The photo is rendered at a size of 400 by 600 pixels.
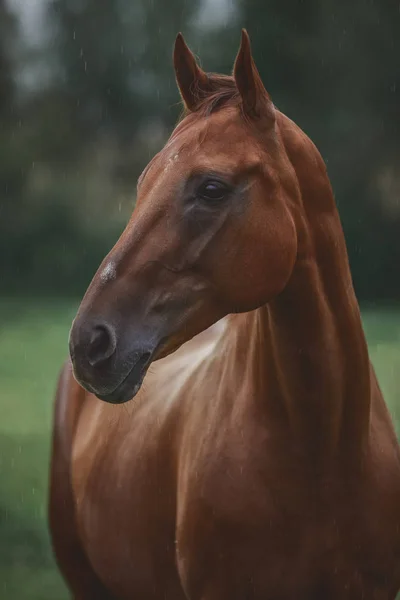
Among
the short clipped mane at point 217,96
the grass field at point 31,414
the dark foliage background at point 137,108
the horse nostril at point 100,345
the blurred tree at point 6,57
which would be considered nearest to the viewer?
the horse nostril at point 100,345

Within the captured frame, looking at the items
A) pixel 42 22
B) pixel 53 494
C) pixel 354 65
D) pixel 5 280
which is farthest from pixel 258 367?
pixel 42 22

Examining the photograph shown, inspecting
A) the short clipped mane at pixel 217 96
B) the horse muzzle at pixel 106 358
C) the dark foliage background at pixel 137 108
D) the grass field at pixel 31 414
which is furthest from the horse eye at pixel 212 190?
the dark foliage background at pixel 137 108

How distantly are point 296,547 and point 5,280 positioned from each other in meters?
15.7

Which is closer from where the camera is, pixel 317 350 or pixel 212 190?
pixel 212 190

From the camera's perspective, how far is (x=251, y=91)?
7.14 feet

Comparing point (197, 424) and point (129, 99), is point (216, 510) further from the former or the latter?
point (129, 99)

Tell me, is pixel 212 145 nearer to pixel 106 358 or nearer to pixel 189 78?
pixel 189 78

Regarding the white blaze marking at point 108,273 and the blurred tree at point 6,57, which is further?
the blurred tree at point 6,57

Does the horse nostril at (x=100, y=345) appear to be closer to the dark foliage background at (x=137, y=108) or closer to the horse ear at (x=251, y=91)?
the horse ear at (x=251, y=91)

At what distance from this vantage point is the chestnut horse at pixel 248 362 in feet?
6.80

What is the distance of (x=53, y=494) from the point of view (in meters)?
3.56

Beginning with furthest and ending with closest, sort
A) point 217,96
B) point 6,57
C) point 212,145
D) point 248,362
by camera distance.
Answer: point 6,57 → point 248,362 → point 217,96 → point 212,145

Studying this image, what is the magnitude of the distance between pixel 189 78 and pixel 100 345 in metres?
0.78

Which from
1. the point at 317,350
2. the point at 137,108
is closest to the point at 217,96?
the point at 317,350
